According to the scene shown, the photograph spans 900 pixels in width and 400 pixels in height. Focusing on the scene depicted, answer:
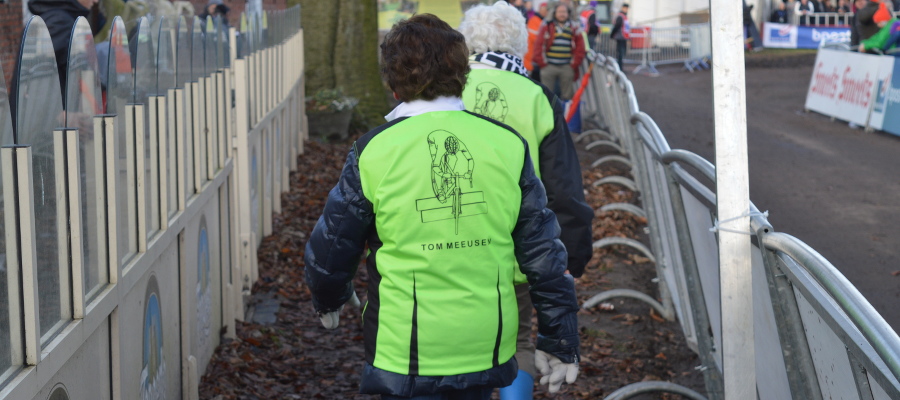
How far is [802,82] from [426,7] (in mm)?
11375

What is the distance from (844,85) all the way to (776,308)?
15.8 metres

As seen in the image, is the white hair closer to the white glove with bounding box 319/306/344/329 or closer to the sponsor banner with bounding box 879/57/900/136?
the white glove with bounding box 319/306/344/329

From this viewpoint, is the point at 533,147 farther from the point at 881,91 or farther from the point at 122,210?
the point at 881,91

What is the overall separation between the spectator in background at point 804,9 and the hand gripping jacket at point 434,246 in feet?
121

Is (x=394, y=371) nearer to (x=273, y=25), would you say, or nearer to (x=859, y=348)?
(x=859, y=348)

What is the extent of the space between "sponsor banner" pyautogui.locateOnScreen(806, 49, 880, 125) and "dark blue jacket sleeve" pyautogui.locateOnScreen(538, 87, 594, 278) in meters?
13.0

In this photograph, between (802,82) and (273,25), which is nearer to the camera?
(273,25)

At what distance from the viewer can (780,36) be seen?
37.6 meters

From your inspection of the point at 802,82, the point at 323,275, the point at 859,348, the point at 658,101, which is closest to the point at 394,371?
the point at 323,275

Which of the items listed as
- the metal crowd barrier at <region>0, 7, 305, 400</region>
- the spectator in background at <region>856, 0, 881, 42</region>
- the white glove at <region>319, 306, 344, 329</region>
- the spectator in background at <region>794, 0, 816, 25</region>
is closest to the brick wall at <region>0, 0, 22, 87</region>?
the metal crowd barrier at <region>0, 7, 305, 400</region>

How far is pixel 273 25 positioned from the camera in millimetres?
10758

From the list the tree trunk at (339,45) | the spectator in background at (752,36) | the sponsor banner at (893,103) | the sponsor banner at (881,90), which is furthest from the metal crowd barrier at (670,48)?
the tree trunk at (339,45)

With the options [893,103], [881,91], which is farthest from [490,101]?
[881,91]

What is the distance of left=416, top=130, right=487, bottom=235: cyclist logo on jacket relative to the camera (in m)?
3.10
